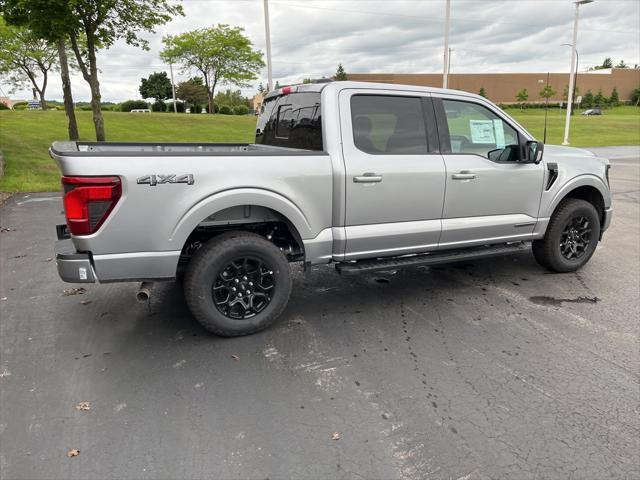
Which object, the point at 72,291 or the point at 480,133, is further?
the point at 72,291

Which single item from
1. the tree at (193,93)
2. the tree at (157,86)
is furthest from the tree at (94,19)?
the tree at (157,86)

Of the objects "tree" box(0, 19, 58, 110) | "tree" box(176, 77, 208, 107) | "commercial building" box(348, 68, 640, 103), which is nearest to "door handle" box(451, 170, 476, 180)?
"tree" box(0, 19, 58, 110)

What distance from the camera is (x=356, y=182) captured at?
3.92 m

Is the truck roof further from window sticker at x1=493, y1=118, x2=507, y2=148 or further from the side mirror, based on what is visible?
the side mirror

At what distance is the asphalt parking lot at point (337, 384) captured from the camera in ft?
8.09

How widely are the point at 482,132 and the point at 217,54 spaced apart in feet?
167

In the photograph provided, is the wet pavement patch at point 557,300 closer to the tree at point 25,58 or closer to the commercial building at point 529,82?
the tree at point 25,58

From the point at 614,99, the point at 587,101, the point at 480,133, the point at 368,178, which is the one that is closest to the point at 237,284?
the point at 368,178

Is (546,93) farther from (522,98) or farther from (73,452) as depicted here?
(522,98)

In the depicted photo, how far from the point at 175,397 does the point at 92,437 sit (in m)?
0.52

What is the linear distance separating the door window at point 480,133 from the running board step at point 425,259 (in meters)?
0.90

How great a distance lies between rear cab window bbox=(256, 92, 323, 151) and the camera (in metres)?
4.11

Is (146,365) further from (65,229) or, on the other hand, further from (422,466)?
(422,466)

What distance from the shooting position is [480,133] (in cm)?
462
